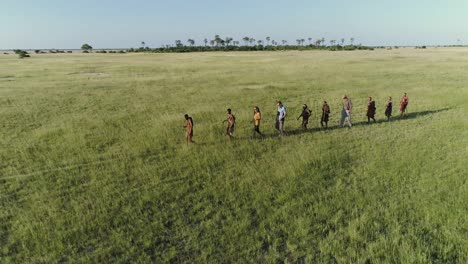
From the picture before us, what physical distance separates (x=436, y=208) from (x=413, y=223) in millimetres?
919

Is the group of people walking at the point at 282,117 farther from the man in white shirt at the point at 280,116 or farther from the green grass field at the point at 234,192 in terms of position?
the green grass field at the point at 234,192

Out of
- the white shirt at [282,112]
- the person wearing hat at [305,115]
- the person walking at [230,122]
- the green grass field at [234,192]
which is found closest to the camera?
the green grass field at [234,192]

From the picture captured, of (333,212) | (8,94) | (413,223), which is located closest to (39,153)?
(333,212)

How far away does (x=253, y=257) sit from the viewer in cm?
575

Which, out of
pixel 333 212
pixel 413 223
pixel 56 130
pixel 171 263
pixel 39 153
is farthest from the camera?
pixel 56 130

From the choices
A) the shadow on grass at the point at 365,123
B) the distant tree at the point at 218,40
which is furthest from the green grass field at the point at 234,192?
the distant tree at the point at 218,40

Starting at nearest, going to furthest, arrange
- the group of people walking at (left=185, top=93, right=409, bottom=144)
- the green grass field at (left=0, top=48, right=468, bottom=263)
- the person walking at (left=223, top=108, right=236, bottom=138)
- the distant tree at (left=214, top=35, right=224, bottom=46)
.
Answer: the green grass field at (left=0, top=48, right=468, bottom=263) < the group of people walking at (left=185, top=93, right=409, bottom=144) < the person walking at (left=223, top=108, right=236, bottom=138) < the distant tree at (left=214, top=35, right=224, bottom=46)

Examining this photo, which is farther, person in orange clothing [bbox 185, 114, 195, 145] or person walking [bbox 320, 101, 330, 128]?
person walking [bbox 320, 101, 330, 128]

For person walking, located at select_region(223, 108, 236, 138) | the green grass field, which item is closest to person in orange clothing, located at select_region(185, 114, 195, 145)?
the green grass field

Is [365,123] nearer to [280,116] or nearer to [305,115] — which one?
[305,115]

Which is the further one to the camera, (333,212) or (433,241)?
(333,212)

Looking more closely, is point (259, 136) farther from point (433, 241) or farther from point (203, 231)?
point (433, 241)

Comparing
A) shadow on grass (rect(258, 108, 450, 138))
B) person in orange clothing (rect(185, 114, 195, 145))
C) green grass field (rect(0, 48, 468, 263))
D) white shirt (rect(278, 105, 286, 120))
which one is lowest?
green grass field (rect(0, 48, 468, 263))

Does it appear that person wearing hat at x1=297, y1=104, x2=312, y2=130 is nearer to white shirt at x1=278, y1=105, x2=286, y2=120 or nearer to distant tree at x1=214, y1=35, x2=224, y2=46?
white shirt at x1=278, y1=105, x2=286, y2=120
